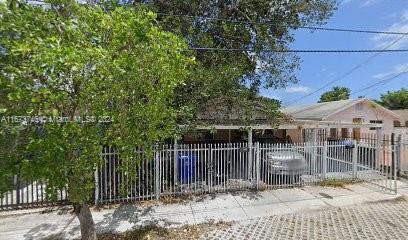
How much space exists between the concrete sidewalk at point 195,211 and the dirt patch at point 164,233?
0.86 ft

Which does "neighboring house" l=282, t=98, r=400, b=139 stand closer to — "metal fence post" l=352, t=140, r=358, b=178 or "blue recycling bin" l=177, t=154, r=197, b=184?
"metal fence post" l=352, t=140, r=358, b=178

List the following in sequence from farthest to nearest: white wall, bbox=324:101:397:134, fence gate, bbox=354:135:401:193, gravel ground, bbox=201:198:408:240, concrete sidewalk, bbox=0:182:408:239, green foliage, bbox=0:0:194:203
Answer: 1. white wall, bbox=324:101:397:134
2. fence gate, bbox=354:135:401:193
3. concrete sidewalk, bbox=0:182:408:239
4. gravel ground, bbox=201:198:408:240
5. green foliage, bbox=0:0:194:203

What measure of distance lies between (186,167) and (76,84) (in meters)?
5.12

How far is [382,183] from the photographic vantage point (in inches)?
420

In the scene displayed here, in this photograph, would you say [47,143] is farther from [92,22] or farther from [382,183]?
[382,183]

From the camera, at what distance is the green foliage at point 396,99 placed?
4831 centimetres

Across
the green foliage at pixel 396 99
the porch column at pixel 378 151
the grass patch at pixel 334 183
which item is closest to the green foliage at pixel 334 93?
the green foliage at pixel 396 99

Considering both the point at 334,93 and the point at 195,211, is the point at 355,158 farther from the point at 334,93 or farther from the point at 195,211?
the point at 334,93

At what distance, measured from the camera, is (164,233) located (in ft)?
21.5

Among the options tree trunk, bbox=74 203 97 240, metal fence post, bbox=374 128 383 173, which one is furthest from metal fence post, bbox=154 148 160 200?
metal fence post, bbox=374 128 383 173

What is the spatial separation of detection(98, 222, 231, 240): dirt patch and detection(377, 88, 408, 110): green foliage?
5158 cm

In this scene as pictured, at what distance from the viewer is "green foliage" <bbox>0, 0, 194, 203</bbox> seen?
414 cm

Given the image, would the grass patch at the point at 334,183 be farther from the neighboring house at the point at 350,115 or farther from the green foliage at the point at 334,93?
the green foliage at the point at 334,93

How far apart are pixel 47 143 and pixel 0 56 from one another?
1417 mm
